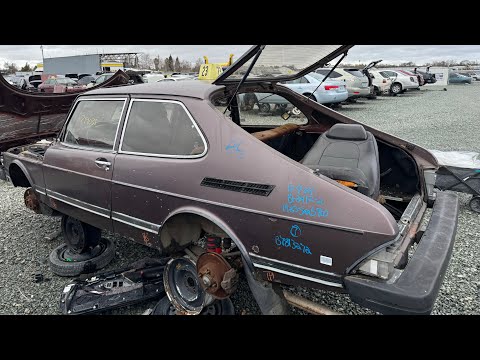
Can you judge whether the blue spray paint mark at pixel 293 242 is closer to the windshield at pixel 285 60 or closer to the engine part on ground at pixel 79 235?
the windshield at pixel 285 60

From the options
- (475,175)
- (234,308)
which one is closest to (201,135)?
(234,308)

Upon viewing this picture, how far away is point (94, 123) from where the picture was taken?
3393mm

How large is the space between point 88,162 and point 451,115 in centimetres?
1379

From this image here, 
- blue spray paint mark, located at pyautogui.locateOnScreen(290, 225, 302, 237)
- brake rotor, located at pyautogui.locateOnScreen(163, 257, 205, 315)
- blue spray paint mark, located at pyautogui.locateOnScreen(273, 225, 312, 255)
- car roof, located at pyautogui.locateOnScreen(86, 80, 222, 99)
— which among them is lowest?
brake rotor, located at pyautogui.locateOnScreen(163, 257, 205, 315)

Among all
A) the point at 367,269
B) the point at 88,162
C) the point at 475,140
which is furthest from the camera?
the point at 475,140

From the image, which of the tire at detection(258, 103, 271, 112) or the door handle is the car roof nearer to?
the door handle

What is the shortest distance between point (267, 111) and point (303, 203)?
7.95ft

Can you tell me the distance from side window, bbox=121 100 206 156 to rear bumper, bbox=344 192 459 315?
1.36 meters

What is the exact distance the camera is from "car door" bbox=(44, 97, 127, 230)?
3059 mm

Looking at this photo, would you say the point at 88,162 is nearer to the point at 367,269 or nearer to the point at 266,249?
the point at 266,249

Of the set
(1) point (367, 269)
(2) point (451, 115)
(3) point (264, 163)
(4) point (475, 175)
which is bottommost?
(2) point (451, 115)

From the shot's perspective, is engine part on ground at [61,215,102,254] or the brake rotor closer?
the brake rotor

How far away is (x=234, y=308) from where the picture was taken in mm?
3000

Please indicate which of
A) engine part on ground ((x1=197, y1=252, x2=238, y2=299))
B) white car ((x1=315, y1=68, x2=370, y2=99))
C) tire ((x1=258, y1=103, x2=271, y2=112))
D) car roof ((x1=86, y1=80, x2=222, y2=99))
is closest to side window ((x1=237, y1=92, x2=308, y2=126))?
tire ((x1=258, y1=103, x2=271, y2=112))
